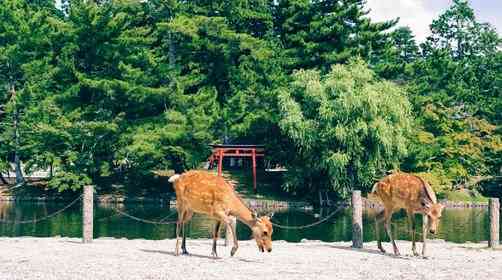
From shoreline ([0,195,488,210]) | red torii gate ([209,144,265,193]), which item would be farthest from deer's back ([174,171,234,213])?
red torii gate ([209,144,265,193])

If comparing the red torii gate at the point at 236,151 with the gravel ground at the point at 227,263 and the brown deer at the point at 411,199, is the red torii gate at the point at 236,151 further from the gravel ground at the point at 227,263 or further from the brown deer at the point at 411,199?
the brown deer at the point at 411,199

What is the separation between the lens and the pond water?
2561cm

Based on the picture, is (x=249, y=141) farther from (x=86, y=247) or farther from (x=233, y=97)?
(x=86, y=247)

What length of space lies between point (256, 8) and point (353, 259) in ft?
125

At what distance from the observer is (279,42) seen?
5003cm

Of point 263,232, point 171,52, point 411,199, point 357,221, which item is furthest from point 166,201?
point 263,232

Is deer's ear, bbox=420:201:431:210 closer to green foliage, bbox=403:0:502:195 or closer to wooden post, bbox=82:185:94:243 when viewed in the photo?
wooden post, bbox=82:185:94:243

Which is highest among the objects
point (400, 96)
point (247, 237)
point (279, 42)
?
point (279, 42)

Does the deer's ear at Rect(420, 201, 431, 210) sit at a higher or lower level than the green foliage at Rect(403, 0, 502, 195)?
lower

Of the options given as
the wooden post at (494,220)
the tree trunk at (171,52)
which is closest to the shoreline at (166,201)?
the tree trunk at (171,52)

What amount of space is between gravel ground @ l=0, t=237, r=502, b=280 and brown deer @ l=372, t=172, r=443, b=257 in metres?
0.76

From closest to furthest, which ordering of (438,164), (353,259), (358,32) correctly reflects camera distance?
(353,259)
(438,164)
(358,32)

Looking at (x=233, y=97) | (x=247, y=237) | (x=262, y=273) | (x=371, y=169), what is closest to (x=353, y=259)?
(x=262, y=273)

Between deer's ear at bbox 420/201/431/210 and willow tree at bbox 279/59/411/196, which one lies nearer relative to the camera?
deer's ear at bbox 420/201/431/210
